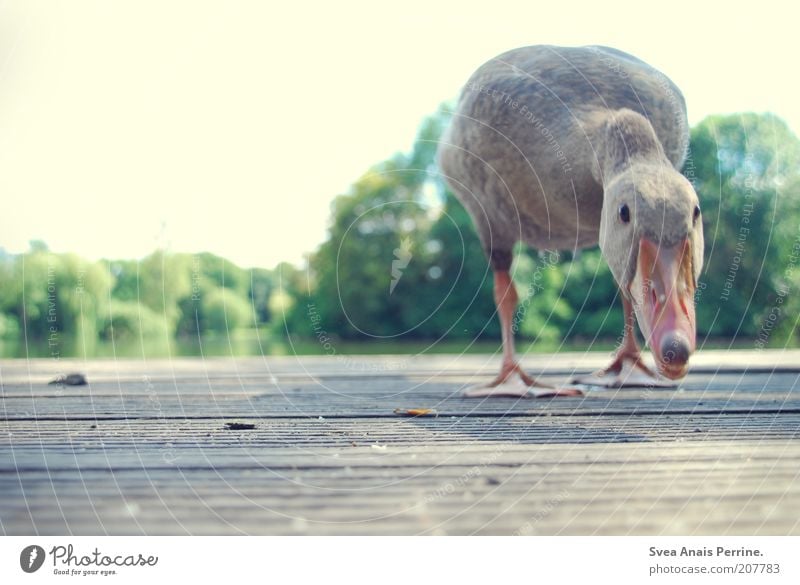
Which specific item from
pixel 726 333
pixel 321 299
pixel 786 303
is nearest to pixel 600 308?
pixel 726 333

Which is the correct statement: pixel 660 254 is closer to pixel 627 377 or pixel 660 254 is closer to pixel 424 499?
pixel 424 499

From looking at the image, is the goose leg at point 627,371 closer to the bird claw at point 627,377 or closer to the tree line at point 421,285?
the bird claw at point 627,377

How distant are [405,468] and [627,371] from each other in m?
2.74

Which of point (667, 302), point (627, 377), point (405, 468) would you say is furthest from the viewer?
point (627, 377)

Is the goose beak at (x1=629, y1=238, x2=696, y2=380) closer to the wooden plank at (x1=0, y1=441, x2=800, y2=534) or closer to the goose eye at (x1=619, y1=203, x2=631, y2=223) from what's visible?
the goose eye at (x1=619, y1=203, x2=631, y2=223)

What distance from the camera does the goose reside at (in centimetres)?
243

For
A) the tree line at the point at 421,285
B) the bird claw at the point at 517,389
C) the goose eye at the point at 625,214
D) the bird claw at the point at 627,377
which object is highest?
the goose eye at the point at 625,214

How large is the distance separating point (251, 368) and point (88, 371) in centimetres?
128

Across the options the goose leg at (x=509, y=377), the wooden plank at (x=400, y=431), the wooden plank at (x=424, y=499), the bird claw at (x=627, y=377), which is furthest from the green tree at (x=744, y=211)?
the wooden plank at (x=424, y=499)

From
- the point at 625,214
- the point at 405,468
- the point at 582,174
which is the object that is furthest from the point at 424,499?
the point at 582,174

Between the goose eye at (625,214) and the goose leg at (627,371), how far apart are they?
145cm

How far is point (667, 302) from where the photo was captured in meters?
2.29

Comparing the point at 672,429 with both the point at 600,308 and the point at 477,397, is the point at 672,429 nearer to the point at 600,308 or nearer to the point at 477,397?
the point at 477,397

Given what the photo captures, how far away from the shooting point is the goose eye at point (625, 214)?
2.59 m
